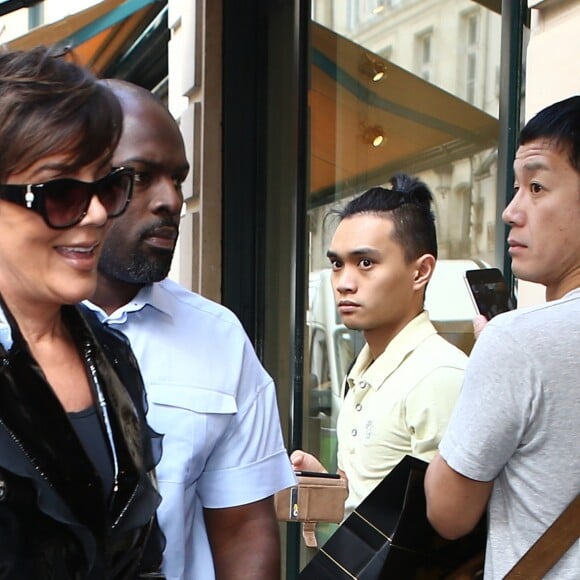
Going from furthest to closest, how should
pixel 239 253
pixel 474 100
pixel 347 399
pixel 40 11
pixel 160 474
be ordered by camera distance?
pixel 40 11 < pixel 239 253 < pixel 474 100 < pixel 347 399 < pixel 160 474

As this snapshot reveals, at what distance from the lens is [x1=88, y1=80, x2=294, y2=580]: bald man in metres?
1.96

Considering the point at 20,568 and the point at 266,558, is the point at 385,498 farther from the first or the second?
the point at 20,568

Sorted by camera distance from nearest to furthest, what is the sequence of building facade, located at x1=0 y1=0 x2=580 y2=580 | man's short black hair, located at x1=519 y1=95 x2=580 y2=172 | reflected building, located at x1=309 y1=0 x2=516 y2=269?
man's short black hair, located at x1=519 y1=95 x2=580 y2=172 → reflected building, located at x1=309 y1=0 x2=516 y2=269 → building facade, located at x1=0 y1=0 x2=580 y2=580

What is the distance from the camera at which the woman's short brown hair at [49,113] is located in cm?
147

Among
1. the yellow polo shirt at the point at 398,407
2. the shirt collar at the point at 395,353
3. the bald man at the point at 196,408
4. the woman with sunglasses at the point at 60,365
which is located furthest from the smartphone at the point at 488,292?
the woman with sunglasses at the point at 60,365

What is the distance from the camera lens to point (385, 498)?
197cm

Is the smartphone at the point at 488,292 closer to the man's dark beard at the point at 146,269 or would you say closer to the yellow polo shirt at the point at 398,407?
the yellow polo shirt at the point at 398,407

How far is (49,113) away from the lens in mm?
1485

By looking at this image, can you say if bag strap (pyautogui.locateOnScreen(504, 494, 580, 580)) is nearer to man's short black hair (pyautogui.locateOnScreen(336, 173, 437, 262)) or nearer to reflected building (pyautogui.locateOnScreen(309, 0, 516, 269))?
man's short black hair (pyautogui.locateOnScreen(336, 173, 437, 262))

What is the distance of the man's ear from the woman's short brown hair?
1656 millimetres

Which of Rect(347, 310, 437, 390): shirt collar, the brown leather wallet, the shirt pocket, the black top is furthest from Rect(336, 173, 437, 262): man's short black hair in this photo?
the black top

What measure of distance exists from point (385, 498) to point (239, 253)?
4141 millimetres

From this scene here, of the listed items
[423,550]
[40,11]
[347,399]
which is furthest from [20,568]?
[40,11]

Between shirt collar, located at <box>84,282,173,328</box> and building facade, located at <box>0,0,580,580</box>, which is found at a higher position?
building facade, located at <box>0,0,580,580</box>
